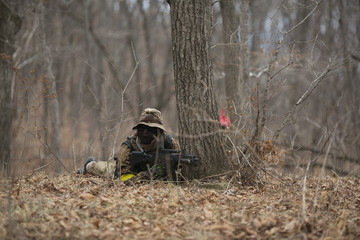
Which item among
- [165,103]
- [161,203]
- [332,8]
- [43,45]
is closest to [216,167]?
[161,203]

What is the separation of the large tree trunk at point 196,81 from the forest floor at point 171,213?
17.4 inches

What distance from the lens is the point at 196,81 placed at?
4.92 m

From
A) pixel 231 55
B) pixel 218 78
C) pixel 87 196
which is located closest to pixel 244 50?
pixel 231 55

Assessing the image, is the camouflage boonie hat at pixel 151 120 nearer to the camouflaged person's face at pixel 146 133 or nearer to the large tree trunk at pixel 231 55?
the camouflaged person's face at pixel 146 133

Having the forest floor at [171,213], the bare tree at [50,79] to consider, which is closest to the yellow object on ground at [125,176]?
the forest floor at [171,213]

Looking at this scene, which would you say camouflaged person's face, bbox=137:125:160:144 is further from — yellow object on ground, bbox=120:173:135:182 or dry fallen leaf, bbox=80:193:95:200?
dry fallen leaf, bbox=80:193:95:200

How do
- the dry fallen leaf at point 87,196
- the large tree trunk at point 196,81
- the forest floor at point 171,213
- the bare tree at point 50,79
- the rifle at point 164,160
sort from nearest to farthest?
the forest floor at point 171,213 < the dry fallen leaf at point 87,196 < the rifle at point 164,160 < the large tree trunk at point 196,81 < the bare tree at point 50,79

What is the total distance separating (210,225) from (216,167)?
5.47 feet

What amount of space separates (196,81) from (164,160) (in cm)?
117

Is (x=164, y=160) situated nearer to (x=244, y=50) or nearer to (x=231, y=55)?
(x=231, y=55)

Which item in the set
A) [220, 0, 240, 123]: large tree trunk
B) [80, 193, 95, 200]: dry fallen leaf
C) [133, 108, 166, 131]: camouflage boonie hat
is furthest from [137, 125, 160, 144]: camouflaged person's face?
A: [220, 0, 240, 123]: large tree trunk

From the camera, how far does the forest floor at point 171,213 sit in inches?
123

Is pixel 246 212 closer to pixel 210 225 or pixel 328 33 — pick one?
pixel 210 225

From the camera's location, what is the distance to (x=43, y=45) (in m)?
8.90
